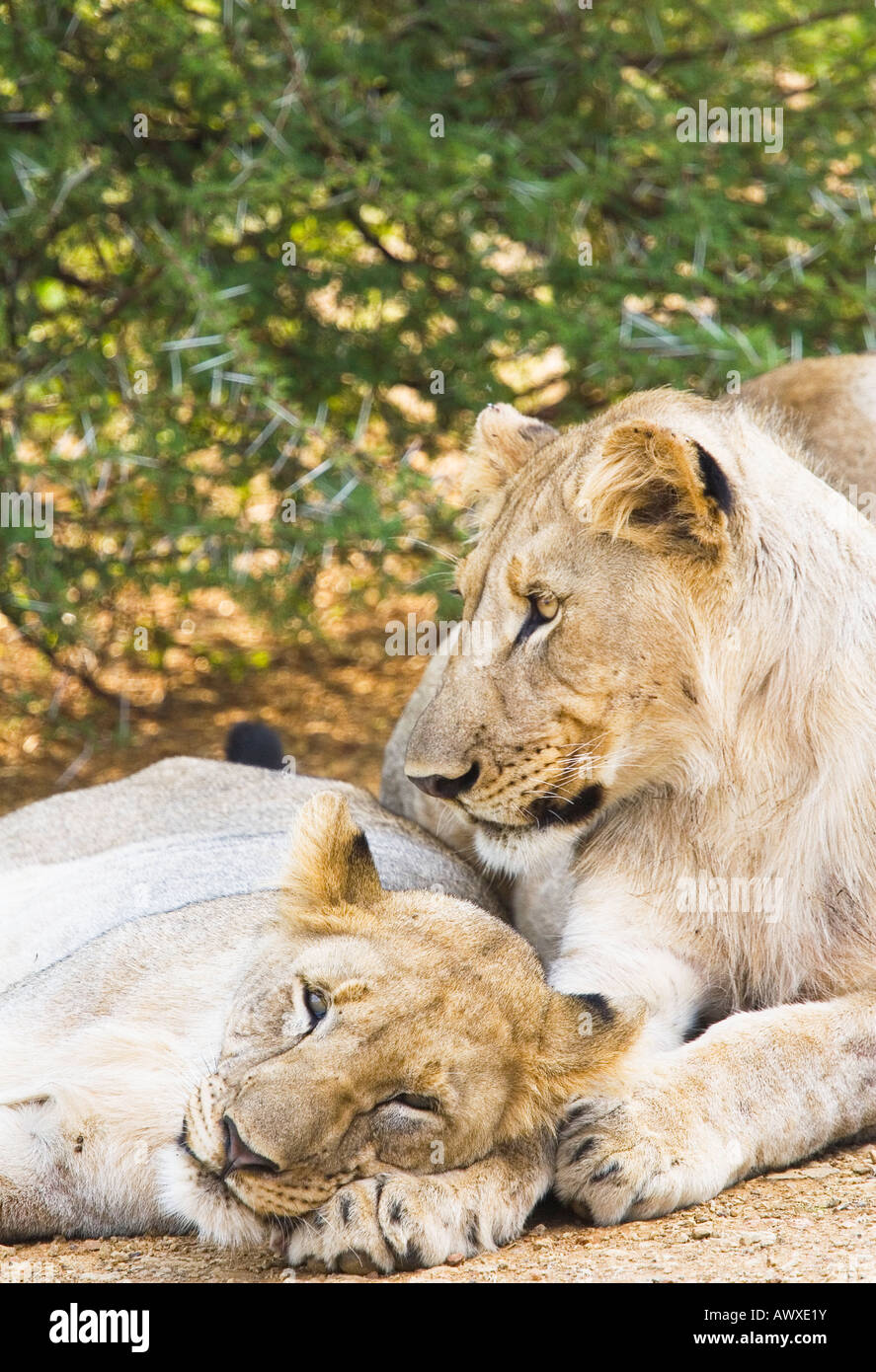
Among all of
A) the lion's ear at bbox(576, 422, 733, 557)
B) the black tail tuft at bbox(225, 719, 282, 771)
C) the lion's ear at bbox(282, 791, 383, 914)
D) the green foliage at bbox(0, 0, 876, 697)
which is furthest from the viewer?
the green foliage at bbox(0, 0, 876, 697)

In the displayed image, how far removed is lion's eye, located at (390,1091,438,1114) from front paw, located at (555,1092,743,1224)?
39 centimetres

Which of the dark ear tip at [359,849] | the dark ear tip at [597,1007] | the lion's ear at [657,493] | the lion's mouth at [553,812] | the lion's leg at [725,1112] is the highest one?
the lion's ear at [657,493]

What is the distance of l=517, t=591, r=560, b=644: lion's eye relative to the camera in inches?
142

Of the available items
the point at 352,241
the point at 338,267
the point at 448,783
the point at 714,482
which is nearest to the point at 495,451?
the point at 714,482

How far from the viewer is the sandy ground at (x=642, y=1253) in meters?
2.84

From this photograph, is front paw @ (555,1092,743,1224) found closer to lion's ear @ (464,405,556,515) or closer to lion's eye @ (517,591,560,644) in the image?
lion's eye @ (517,591,560,644)

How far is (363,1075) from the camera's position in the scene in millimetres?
2768

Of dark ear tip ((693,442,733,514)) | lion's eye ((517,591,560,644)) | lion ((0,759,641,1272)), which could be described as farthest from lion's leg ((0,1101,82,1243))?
dark ear tip ((693,442,733,514))

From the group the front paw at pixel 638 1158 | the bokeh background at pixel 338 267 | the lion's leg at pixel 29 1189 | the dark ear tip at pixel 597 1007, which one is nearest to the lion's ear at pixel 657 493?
the dark ear tip at pixel 597 1007

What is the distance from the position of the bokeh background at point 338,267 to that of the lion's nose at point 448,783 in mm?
1842

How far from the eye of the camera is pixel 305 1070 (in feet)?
8.98

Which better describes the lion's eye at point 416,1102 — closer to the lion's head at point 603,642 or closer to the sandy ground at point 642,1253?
the sandy ground at point 642,1253

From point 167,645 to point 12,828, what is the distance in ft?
6.57

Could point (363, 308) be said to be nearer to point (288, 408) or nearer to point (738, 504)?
point (288, 408)
